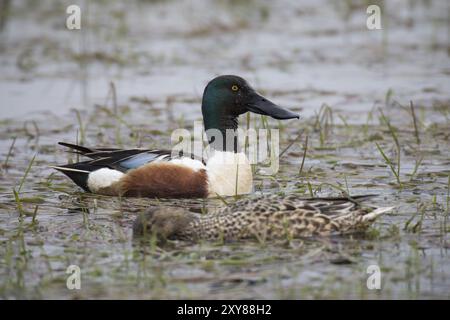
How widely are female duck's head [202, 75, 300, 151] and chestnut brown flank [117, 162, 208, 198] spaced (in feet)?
1.19

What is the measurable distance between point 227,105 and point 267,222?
166 centimetres

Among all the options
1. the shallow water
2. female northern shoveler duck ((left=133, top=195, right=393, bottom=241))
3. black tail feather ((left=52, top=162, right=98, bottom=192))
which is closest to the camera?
the shallow water

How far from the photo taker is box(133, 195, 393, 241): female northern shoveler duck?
5.50m

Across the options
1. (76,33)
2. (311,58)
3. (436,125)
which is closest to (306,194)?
(436,125)

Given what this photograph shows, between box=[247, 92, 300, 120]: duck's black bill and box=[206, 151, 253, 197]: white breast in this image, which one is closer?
box=[206, 151, 253, 197]: white breast

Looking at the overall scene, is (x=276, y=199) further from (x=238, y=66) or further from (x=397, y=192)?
(x=238, y=66)

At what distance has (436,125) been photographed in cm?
864

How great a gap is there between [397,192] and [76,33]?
7699 mm

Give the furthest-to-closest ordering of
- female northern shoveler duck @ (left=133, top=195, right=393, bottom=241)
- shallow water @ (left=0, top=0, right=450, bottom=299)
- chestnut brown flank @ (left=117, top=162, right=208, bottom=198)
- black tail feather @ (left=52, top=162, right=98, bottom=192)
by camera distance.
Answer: black tail feather @ (left=52, top=162, right=98, bottom=192) < chestnut brown flank @ (left=117, top=162, right=208, bottom=198) < female northern shoveler duck @ (left=133, top=195, right=393, bottom=241) < shallow water @ (left=0, top=0, right=450, bottom=299)

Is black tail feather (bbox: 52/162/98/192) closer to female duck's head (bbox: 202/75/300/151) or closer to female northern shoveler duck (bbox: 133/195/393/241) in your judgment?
female duck's head (bbox: 202/75/300/151)

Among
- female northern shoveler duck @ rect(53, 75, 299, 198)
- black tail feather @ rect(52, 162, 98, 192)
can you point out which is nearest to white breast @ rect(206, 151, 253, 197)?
female northern shoveler duck @ rect(53, 75, 299, 198)

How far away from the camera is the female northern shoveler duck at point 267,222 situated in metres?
5.50

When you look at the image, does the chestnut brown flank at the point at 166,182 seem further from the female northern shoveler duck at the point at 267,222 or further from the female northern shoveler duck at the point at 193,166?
the female northern shoveler duck at the point at 267,222
